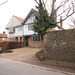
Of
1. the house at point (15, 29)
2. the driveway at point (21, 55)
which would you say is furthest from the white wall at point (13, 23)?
the driveway at point (21, 55)

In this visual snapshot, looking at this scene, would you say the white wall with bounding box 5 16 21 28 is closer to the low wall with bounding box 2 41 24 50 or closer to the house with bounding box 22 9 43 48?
the house with bounding box 22 9 43 48

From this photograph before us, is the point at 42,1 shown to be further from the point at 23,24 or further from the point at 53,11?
the point at 23,24

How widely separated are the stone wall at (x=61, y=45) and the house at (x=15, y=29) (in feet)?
46.8

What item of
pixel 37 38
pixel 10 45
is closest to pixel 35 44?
pixel 37 38

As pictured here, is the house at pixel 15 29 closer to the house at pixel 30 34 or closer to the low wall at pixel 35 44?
the house at pixel 30 34

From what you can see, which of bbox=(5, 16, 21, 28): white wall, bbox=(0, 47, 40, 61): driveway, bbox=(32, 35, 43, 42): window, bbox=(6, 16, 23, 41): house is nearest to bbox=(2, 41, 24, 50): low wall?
bbox=(0, 47, 40, 61): driveway

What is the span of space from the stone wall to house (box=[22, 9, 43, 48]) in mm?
9590

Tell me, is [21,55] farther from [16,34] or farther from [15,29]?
[15,29]

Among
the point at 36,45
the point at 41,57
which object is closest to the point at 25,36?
the point at 36,45

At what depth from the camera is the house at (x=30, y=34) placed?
17.5 meters

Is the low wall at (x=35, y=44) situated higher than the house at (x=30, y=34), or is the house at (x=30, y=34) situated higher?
the house at (x=30, y=34)

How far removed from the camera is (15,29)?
880 inches

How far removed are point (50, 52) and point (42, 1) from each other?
7045 mm

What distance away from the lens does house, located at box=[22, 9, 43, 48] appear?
17.5m
